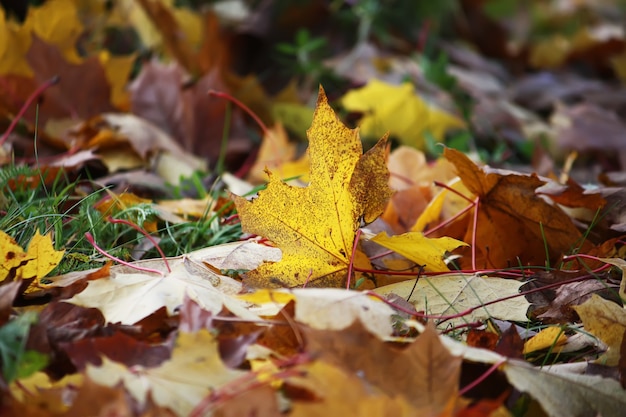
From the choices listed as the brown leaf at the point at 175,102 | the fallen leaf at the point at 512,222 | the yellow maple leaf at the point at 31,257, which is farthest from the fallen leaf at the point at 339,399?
the brown leaf at the point at 175,102

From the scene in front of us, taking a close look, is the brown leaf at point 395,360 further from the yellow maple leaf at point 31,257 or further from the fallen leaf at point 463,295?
the yellow maple leaf at point 31,257

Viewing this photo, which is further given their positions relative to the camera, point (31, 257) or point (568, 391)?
point (31, 257)

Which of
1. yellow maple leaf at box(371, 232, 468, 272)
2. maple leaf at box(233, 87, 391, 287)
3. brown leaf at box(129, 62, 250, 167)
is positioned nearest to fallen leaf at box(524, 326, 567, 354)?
yellow maple leaf at box(371, 232, 468, 272)

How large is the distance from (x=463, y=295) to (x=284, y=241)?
270mm

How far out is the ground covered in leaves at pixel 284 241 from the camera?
705 mm

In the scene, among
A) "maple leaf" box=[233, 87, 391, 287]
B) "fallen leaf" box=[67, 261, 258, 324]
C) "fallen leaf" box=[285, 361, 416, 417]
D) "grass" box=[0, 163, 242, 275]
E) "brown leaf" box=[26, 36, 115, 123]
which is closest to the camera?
"fallen leaf" box=[285, 361, 416, 417]

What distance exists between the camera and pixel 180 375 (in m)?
0.70

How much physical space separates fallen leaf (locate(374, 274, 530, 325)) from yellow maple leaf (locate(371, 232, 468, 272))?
0.03m

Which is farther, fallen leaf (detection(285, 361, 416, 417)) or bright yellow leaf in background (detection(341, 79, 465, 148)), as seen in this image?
bright yellow leaf in background (detection(341, 79, 465, 148))

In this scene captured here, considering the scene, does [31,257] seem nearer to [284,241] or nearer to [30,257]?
[30,257]

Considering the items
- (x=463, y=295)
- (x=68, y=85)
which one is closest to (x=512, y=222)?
(x=463, y=295)

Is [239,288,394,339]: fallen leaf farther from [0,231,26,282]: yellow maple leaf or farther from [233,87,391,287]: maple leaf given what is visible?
[0,231,26,282]: yellow maple leaf

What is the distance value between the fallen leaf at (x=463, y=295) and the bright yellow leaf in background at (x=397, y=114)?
939 millimetres

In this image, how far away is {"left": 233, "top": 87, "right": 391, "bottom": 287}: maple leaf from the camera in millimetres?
931
